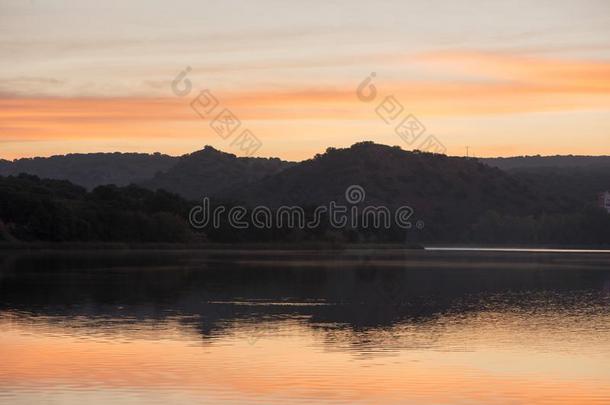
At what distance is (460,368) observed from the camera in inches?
1191

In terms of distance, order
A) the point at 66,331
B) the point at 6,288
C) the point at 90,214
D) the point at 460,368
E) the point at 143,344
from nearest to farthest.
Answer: the point at 460,368 → the point at 143,344 → the point at 66,331 → the point at 6,288 → the point at 90,214

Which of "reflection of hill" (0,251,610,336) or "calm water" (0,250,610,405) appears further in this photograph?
"reflection of hill" (0,251,610,336)

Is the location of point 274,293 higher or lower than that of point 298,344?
higher

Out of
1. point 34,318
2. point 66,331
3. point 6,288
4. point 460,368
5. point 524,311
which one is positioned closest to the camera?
point 460,368

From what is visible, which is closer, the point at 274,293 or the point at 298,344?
the point at 298,344

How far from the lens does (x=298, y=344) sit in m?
35.2

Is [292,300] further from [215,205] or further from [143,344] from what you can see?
[215,205]

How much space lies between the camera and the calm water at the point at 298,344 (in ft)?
85.7

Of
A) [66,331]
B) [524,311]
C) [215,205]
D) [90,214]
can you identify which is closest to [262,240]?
[215,205]

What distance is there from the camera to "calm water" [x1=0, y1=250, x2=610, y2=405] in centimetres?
2611

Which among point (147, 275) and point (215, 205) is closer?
point (147, 275)

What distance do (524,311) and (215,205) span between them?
123597 mm

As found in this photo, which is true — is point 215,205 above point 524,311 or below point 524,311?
above

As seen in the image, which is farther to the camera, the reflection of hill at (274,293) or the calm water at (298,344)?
the reflection of hill at (274,293)
